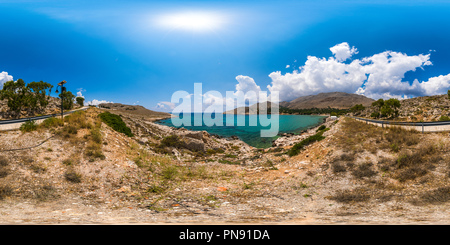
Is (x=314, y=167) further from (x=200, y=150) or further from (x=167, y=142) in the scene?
(x=167, y=142)

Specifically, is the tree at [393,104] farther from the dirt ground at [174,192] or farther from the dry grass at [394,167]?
the dirt ground at [174,192]

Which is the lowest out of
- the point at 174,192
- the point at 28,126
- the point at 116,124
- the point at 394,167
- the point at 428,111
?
the point at 174,192

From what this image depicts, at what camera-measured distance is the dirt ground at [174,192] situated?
22.4 feet

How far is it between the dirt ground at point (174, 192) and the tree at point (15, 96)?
2734cm

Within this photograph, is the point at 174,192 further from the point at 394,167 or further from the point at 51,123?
the point at 394,167

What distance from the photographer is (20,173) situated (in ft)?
31.0

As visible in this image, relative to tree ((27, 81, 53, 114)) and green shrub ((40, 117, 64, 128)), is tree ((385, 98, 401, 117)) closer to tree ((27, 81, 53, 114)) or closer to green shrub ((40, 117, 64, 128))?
green shrub ((40, 117, 64, 128))

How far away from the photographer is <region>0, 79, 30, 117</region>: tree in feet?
103

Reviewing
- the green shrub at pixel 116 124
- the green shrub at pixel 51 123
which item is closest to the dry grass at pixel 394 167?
the green shrub at pixel 51 123

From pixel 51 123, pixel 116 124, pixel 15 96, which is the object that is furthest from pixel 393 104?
pixel 15 96

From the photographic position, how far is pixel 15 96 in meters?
31.8

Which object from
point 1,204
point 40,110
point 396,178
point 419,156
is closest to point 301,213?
point 396,178

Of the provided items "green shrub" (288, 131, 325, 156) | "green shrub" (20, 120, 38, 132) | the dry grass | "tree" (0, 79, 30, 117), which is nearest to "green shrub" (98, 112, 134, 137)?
"green shrub" (20, 120, 38, 132)

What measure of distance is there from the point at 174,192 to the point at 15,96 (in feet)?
126
